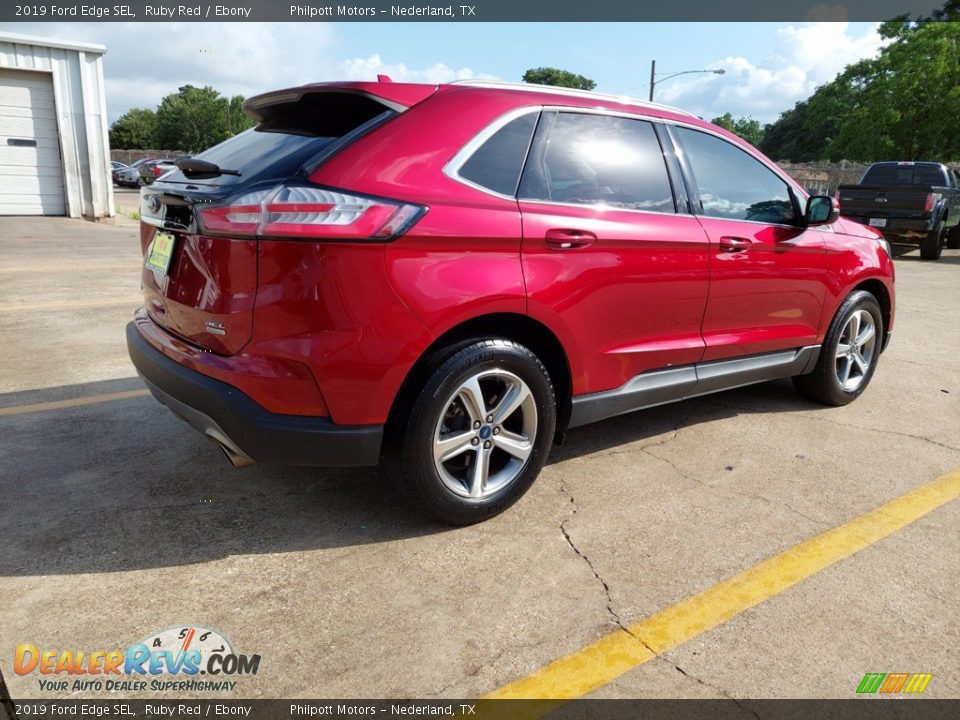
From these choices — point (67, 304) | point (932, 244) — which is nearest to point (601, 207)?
point (67, 304)

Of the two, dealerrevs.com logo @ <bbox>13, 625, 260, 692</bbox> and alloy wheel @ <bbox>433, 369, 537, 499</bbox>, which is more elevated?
alloy wheel @ <bbox>433, 369, 537, 499</bbox>

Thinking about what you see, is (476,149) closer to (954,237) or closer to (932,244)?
(932,244)

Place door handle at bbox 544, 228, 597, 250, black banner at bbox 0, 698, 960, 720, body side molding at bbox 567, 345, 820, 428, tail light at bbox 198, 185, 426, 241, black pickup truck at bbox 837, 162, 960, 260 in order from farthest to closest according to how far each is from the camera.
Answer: black pickup truck at bbox 837, 162, 960, 260 → body side molding at bbox 567, 345, 820, 428 → door handle at bbox 544, 228, 597, 250 → tail light at bbox 198, 185, 426, 241 → black banner at bbox 0, 698, 960, 720

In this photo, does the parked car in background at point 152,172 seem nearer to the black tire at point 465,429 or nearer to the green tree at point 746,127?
the black tire at point 465,429

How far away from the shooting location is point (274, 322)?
2490mm

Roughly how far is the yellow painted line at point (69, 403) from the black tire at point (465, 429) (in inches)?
93.5

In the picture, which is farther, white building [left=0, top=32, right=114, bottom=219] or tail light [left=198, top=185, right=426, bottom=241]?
white building [left=0, top=32, right=114, bottom=219]

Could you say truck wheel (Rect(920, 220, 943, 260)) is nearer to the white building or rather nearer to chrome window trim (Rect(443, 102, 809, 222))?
chrome window trim (Rect(443, 102, 809, 222))

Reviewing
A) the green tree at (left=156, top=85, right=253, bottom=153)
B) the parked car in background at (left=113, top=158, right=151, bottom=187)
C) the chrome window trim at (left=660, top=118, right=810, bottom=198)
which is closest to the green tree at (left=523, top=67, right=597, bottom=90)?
the green tree at (left=156, top=85, right=253, bottom=153)

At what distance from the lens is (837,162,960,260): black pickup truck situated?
13.4 metres

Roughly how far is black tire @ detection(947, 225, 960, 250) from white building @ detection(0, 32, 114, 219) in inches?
741

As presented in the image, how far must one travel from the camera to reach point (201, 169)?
2.78 meters

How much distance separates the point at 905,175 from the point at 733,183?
1358 centimetres

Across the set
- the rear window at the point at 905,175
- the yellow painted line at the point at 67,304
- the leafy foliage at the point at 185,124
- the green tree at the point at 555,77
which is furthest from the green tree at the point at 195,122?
the yellow painted line at the point at 67,304
